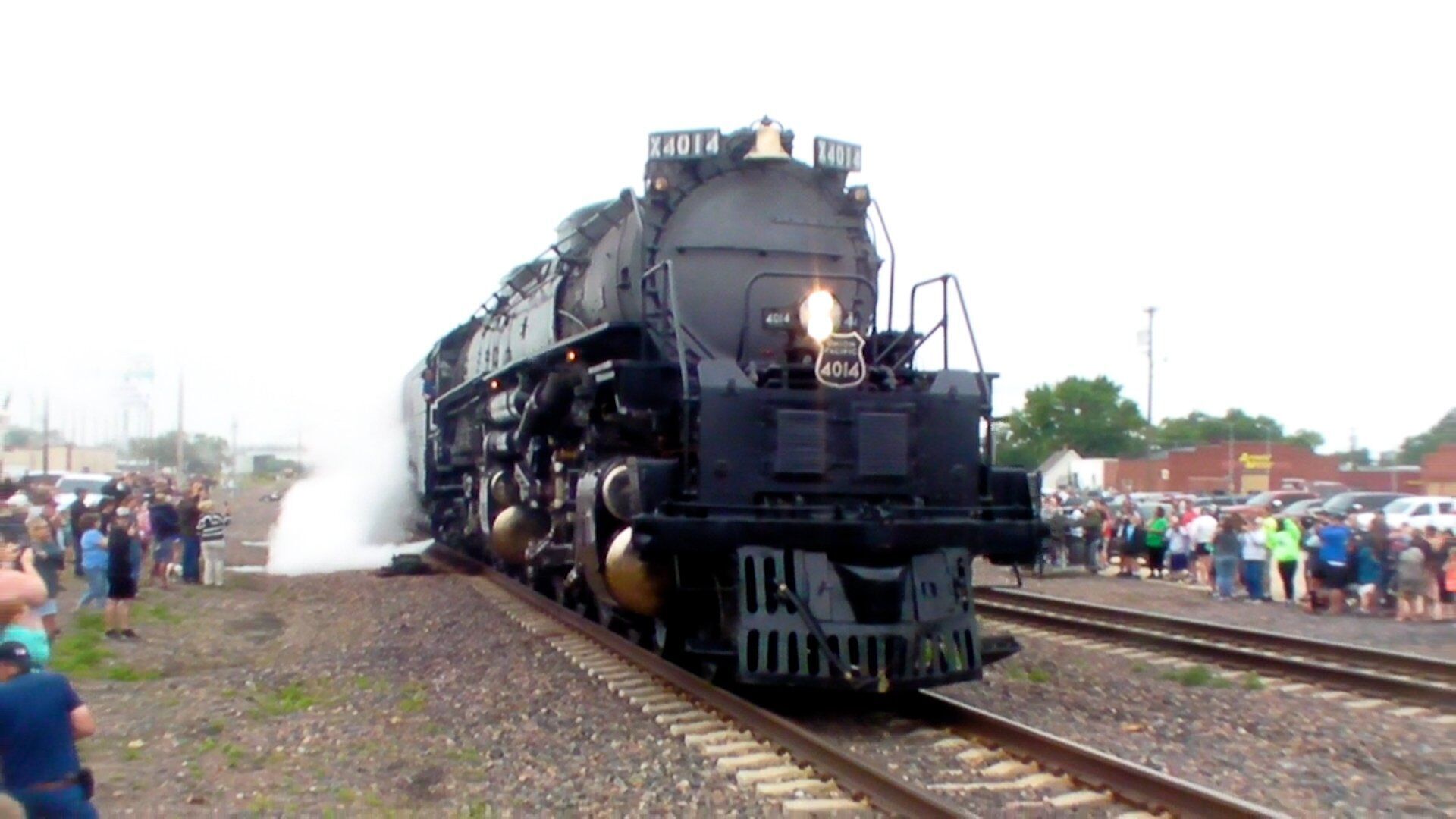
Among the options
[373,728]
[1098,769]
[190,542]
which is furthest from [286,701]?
[190,542]

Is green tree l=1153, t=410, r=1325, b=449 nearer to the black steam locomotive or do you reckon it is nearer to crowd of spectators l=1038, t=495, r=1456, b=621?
crowd of spectators l=1038, t=495, r=1456, b=621

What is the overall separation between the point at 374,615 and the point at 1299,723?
34.8 feet

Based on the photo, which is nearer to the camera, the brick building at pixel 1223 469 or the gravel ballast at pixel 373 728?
the gravel ballast at pixel 373 728

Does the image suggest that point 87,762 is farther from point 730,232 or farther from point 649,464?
point 730,232

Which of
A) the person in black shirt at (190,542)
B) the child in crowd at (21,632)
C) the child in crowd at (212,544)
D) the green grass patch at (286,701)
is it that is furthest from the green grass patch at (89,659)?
the person in black shirt at (190,542)

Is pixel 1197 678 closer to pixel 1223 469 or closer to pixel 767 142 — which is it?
pixel 767 142

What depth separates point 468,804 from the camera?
23.0 ft

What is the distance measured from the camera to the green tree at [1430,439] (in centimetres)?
8531

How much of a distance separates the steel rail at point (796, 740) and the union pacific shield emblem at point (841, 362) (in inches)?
90.1

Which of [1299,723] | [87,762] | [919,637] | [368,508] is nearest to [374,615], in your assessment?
[87,762]

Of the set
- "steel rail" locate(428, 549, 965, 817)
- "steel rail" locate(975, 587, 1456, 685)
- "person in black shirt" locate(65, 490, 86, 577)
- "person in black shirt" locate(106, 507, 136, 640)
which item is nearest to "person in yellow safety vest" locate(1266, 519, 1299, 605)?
"steel rail" locate(975, 587, 1456, 685)

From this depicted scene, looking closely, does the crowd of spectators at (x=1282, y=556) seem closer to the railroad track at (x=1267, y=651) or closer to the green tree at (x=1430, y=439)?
the railroad track at (x=1267, y=651)

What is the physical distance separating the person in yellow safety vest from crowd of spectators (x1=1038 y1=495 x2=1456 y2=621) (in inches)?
0.6

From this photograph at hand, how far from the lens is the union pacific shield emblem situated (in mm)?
9289
